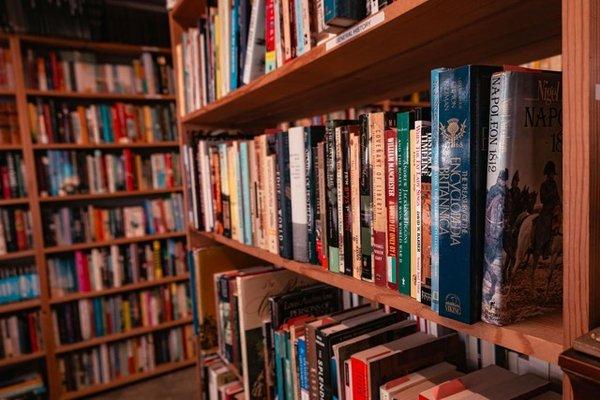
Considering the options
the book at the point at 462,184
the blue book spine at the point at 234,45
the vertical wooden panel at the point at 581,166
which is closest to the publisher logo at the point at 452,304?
the book at the point at 462,184

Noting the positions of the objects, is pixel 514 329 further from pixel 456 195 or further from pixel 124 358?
pixel 124 358

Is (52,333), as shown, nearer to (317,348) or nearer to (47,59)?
(47,59)

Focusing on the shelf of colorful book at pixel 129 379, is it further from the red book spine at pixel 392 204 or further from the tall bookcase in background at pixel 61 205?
the red book spine at pixel 392 204

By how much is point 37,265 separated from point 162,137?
1071 millimetres

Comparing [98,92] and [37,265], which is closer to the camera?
[37,265]

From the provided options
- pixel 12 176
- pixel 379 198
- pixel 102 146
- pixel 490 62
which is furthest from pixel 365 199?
pixel 12 176

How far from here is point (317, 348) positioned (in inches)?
31.4

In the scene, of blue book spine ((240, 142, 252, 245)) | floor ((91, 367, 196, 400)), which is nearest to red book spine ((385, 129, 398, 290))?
blue book spine ((240, 142, 252, 245))

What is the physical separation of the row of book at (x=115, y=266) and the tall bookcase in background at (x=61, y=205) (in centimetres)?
2

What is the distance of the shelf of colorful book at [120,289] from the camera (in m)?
2.38

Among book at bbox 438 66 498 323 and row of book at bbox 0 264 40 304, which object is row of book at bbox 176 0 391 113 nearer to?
book at bbox 438 66 498 323

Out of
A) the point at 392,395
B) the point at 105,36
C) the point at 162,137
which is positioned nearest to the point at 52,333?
the point at 162,137

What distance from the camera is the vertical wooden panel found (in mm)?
365

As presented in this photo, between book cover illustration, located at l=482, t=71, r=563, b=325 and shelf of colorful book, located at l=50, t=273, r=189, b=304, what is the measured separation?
2502mm
